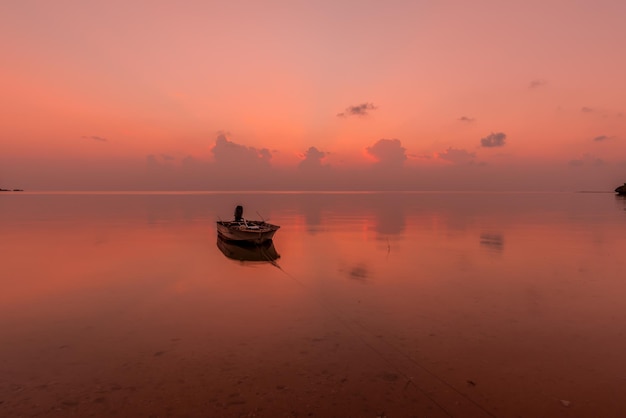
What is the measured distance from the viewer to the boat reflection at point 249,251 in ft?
93.9

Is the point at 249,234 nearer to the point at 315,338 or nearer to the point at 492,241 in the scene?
the point at 315,338

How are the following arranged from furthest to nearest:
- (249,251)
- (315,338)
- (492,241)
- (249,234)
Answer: (492,241) → (249,251) → (249,234) → (315,338)

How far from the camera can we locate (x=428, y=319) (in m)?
14.0

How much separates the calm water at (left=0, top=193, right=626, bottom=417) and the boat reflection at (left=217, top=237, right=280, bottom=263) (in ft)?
7.74

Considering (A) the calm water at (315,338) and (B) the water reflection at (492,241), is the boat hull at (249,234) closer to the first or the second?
(A) the calm water at (315,338)

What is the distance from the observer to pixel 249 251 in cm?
3141

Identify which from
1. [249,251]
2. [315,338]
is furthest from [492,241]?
[315,338]

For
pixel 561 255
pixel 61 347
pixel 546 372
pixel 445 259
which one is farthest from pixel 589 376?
pixel 561 255

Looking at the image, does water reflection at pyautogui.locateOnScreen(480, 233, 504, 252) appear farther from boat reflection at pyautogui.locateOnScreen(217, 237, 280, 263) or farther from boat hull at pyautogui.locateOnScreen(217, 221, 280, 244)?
boat hull at pyautogui.locateOnScreen(217, 221, 280, 244)

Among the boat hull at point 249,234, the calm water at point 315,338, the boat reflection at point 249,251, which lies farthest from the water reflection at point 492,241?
the boat hull at point 249,234

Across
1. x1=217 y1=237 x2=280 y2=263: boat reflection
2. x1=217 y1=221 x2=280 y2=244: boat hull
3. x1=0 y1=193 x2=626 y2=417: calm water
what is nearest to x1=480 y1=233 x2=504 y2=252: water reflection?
x1=0 y1=193 x2=626 y2=417: calm water

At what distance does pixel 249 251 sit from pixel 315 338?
784 inches

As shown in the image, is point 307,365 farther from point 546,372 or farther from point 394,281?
point 394,281

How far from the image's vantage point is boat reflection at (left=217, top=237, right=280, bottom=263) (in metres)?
28.6
